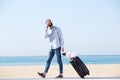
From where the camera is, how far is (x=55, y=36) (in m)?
12.9

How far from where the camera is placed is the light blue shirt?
42.0ft

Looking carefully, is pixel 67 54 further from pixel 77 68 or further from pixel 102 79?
pixel 102 79

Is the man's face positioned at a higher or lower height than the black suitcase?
higher

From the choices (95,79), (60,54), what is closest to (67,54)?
(60,54)

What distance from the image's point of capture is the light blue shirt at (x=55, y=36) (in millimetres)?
12797

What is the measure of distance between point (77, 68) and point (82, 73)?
19cm

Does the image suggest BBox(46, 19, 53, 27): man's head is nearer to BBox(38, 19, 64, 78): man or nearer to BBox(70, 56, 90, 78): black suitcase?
BBox(38, 19, 64, 78): man

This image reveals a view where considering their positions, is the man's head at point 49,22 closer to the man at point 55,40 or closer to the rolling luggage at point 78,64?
the man at point 55,40

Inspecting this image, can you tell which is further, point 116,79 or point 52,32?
point 52,32

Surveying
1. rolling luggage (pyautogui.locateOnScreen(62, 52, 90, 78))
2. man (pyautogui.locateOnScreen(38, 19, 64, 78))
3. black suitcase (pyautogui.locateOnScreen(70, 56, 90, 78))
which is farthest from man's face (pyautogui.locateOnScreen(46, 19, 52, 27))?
black suitcase (pyautogui.locateOnScreen(70, 56, 90, 78))

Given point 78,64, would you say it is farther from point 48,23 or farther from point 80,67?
point 48,23

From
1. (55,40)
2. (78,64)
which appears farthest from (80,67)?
(55,40)

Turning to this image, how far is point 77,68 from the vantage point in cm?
1268

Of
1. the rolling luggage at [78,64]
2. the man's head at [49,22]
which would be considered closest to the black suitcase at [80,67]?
the rolling luggage at [78,64]
